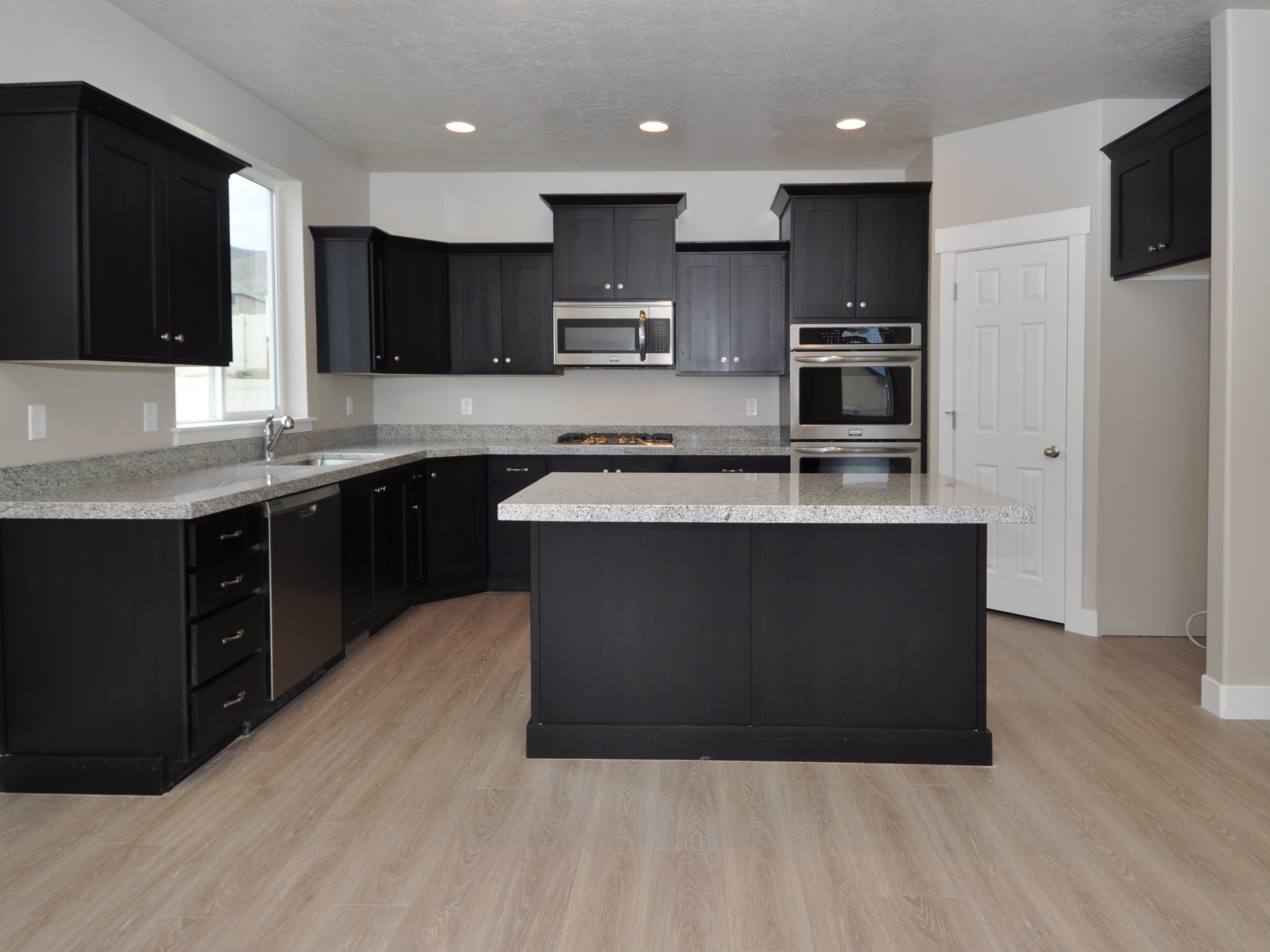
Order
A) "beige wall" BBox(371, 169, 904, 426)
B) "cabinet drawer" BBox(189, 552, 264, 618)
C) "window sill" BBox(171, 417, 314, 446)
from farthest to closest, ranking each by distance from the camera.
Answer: "beige wall" BBox(371, 169, 904, 426), "window sill" BBox(171, 417, 314, 446), "cabinet drawer" BBox(189, 552, 264, 618)

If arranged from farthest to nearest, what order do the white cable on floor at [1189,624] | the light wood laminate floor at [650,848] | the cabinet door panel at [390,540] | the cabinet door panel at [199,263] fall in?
the cabinet door panel at [390,540] < the white cable on floor at [1189,624] < the cabinet door panel at [199,263] < the light wood laminate floor at [650,848]

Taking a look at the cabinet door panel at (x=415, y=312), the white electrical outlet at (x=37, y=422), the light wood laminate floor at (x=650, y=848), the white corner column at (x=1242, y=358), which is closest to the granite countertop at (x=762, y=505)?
the light wood laminate floor at (x=650, y=848)

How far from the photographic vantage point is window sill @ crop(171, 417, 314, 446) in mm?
3617

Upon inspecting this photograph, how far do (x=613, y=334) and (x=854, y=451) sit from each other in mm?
1608

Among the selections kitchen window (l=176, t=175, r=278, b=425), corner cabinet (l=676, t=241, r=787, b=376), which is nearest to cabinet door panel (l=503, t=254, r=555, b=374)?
corner cabinet (l=676, t=241, r=787, b=376)

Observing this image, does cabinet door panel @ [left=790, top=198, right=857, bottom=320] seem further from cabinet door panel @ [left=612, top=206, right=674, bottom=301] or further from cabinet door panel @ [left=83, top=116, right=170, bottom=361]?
cabinet door panel @ [left=83, top=116, right=170, bottom=361]

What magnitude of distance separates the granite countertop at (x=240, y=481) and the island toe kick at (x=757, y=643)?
3.37ft

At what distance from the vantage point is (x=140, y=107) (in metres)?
3.39

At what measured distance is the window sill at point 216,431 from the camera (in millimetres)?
3617

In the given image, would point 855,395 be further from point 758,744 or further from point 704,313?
point 758,744

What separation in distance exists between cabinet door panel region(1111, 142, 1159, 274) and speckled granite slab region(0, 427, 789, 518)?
6.51 ft

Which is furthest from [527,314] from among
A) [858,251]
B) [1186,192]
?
[1186,192]

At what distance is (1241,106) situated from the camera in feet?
10.3

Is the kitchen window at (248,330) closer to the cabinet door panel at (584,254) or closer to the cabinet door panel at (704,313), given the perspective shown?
the cabinet door panel at (584,254)
